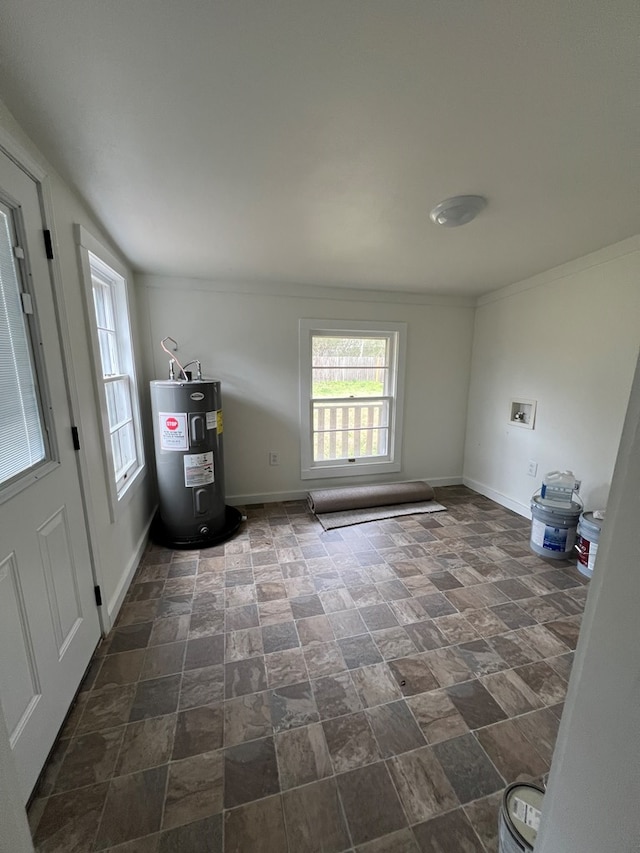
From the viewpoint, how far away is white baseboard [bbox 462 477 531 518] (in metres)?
3.02

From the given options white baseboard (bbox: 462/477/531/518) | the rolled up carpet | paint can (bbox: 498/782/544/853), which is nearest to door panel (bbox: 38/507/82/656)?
paint can (bbox: 498/782/544/853)

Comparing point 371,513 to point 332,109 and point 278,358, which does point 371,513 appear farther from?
point 332,109

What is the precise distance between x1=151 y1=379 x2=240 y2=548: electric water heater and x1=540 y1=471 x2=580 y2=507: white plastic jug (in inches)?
102

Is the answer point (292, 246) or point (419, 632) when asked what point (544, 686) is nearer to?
point (419, 632)

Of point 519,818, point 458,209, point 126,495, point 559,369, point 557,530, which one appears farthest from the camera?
point 559,369

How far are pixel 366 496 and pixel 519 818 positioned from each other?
7.74ft

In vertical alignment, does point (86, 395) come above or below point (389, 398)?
above

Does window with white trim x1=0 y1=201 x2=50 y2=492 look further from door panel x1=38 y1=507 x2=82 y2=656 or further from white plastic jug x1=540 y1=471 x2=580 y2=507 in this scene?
white plastic jug x1=540 y1=471 x2=580 y2=507

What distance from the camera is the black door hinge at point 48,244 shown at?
1.26 meters

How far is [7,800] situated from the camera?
2.22ft

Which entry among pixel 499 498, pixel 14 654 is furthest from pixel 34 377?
pixel 499 498

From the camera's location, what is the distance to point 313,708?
1306 millimetres

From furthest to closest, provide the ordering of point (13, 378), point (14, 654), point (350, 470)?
point (350, 470) < point (13, 378) < point (14, 654)

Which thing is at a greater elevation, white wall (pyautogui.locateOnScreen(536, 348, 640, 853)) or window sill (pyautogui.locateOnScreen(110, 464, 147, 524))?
white wall (pyautogui.locateOnScreen(536, 348, 640, 853))
